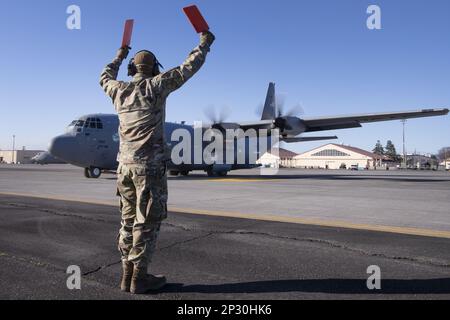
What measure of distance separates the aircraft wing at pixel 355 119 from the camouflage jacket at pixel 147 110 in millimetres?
21041

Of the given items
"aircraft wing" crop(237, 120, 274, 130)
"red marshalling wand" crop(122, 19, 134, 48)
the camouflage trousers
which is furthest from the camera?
"aircraft wing" crop(237, 120, 274, 130)

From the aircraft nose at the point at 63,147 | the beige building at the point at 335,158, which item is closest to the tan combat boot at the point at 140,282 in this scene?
the aircraft nose at the point at 63,147

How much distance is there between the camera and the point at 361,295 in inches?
134

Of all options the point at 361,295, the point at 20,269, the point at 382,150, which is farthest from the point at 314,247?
the point at 382,150

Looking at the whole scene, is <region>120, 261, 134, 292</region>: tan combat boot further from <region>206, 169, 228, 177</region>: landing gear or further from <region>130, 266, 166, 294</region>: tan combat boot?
<region>206, 169, 228, 177</region>: landing gear

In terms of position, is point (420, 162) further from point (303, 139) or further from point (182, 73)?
point (182, 73)

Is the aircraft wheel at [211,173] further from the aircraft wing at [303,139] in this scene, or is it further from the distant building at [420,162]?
the distant building at [420,162]

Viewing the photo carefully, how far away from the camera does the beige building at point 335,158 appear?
98.9 metres

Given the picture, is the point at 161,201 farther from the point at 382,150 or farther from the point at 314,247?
the point at 382,150

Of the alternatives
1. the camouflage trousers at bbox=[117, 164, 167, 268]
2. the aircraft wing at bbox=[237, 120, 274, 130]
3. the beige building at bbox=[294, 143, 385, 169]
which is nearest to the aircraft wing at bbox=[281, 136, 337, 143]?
the aircraft wing at bbox=[237, 120, 274, 130]

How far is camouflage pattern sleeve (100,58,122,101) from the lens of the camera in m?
4.00

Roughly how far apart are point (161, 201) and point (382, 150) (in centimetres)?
18511
